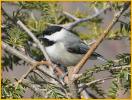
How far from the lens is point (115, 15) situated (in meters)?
0.70

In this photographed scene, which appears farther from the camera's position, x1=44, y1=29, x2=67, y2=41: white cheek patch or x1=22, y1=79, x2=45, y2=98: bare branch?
x1=44, y1=29, x2=67, y2=41: white cheek patch

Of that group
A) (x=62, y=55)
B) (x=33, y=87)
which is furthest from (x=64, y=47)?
(x=33, y=87)

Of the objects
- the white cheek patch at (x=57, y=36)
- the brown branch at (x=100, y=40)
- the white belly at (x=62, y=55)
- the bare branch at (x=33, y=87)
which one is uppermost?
the brown branch at (x=100, y=40)

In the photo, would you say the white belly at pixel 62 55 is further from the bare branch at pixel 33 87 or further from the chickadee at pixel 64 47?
the bare branch at pixel 33 87

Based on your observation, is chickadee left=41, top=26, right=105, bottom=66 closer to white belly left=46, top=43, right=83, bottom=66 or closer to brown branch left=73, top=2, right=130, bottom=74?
white belly left=46, top=43, right=83, bottom=66

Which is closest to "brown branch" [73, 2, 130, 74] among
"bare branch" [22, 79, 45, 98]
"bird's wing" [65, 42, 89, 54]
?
"bare branch" [22, 79, 45, 98]

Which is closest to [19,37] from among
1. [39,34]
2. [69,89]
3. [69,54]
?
[69,89]

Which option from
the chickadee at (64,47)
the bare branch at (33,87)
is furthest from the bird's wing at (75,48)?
the bare branch at (33,87)

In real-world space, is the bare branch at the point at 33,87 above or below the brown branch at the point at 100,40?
below

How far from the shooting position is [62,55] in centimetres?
171

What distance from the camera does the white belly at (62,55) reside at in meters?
1.62

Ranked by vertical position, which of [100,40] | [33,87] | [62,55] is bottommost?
[62,55]

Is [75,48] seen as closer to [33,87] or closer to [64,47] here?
[64,47]

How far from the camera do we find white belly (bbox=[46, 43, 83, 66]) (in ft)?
5.30
